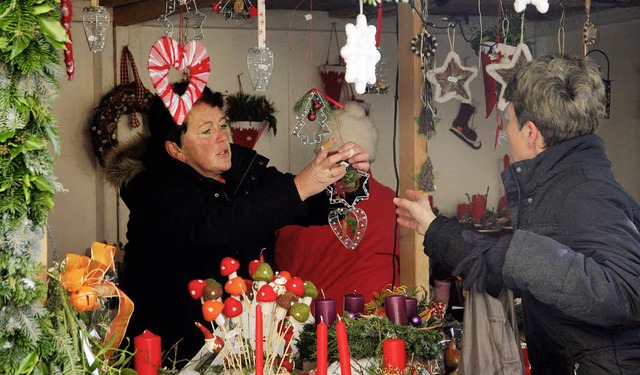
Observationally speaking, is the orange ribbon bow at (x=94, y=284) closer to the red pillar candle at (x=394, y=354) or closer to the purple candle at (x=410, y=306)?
the red pillar candle at (x=394, y=354)

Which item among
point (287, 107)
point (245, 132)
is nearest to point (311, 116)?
point (245, 132)

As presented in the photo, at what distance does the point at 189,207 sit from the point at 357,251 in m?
1.34

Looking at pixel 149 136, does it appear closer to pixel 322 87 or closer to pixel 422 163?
pixel 422 163

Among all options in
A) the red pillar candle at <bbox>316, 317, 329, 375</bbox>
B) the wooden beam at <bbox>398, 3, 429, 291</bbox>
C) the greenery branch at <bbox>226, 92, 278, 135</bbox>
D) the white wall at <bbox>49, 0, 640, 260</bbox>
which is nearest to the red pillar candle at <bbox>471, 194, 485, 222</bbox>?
the white wall at <bbox>49, 0, 640, 260</bbox>

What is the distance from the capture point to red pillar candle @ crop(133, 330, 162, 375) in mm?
2598

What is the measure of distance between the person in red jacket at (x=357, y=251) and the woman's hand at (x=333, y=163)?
4.21ft

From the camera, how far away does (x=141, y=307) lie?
3.66 metres

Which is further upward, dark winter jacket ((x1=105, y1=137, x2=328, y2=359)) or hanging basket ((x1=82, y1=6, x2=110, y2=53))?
hanging basket ((x1=82, y1=6, x2=110, y2=53))

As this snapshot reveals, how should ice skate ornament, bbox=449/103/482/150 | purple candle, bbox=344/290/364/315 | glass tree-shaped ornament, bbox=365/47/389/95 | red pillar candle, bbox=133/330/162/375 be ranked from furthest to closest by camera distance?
ice skate ornament, bbox=449/103/482/150, glass tree-shaped ornament, bbox=365/47/389/95, purple candle, bbox=344/290/364/315, red pillar candle, bbox=133/330/162/375

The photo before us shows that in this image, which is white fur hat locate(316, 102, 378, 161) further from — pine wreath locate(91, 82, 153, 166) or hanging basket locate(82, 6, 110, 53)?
pine wreath locate(91, 82, 153, 166)

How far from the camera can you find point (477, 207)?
6.94 meters

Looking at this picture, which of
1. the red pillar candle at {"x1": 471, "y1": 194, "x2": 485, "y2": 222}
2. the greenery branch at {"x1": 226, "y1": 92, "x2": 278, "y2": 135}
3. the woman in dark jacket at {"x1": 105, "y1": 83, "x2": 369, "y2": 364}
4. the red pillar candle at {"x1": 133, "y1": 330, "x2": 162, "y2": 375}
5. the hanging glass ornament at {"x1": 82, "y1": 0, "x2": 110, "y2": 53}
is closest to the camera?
the red pillar candle at {"x1": 133, "y1": 330, "x2": 162, "y2": 375}

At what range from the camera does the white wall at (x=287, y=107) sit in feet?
19.2

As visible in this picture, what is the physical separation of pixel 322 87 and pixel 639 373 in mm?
4244
